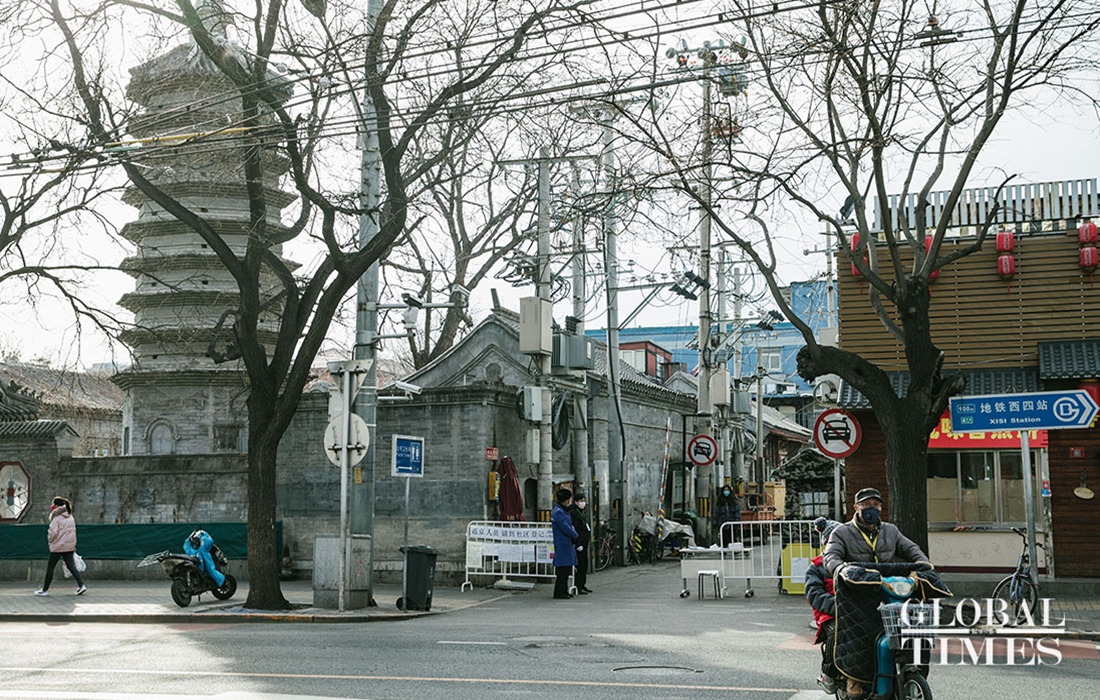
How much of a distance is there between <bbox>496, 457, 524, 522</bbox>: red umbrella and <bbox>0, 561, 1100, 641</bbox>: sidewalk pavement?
1.43 meters

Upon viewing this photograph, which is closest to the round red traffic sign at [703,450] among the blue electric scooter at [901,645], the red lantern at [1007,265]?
the red lantern at [1007,265]

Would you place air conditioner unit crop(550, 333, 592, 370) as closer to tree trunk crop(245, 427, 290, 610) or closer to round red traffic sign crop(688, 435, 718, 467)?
round red traffic sign crop(688, 435, 718, 467)

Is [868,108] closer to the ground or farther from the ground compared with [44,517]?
farther from the ground

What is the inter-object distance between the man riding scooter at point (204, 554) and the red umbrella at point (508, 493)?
226 inches

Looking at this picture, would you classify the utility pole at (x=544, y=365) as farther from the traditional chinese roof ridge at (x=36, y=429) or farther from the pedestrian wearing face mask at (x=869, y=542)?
the pedestrian wearing face mask at (x=869, y=542)

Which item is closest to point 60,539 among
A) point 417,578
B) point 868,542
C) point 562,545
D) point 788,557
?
point 417,578

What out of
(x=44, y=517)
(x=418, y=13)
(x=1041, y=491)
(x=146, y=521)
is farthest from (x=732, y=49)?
(x=44, y=517)

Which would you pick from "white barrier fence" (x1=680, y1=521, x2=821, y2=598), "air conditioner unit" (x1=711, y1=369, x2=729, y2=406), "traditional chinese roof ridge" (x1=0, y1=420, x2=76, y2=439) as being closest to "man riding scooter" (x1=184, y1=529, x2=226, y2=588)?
"white barrier fence" (x1=680, y1=521, x2=821, y2=598)

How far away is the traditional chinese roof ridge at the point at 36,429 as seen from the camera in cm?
2669

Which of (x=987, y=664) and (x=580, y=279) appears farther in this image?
(x=580, y=279)

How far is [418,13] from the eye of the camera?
55.7 ft

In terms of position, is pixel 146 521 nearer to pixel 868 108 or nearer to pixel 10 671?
pixel 10 671

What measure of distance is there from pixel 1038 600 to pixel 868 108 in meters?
6.98

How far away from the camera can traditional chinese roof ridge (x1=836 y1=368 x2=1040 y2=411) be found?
1900 cm
